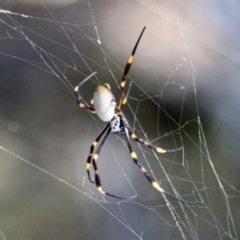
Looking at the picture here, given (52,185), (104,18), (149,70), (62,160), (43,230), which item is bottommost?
(43,230)

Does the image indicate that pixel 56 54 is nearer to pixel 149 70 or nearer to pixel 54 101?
pixel 54 101

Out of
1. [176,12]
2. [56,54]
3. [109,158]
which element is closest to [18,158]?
[109,158]

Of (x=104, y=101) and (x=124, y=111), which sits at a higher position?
(x=104, y=101)

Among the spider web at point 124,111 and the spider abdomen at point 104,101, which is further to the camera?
the spider web at point 124,111

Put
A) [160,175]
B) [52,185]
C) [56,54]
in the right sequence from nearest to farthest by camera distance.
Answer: [160,175]
[56,54]
[52,185]
